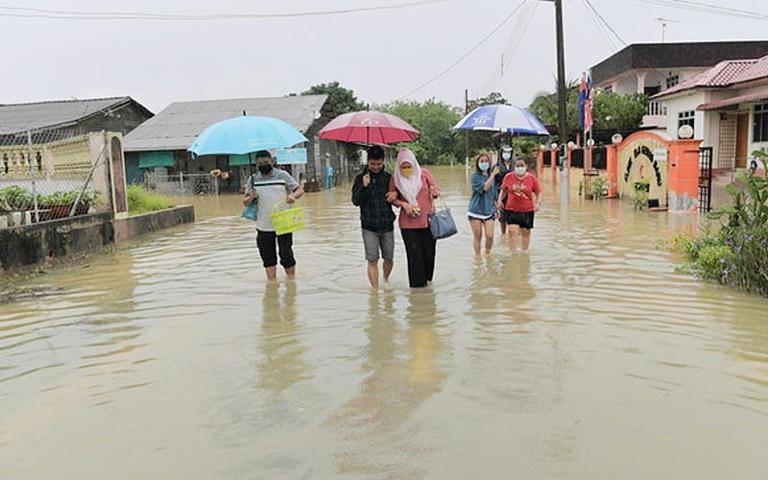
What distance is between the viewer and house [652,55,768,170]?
22125mm

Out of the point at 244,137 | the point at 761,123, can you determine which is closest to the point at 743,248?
the point at 244,137

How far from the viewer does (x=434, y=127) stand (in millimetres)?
74875

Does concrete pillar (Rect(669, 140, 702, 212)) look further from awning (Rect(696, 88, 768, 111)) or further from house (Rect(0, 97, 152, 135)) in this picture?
house (Rect(0, 97, 152, 135))

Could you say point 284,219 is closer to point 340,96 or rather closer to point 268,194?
point 268,194

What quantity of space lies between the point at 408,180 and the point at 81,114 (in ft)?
99.6

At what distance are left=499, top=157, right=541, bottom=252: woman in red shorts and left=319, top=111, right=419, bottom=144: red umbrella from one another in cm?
259

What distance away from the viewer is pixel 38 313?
731 cm

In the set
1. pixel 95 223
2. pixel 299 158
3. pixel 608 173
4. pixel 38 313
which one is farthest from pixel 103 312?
pixel 299 158

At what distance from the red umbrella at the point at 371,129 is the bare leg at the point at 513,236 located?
3.00m

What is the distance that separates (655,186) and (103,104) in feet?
91.1

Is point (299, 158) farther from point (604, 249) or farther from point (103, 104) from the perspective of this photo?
point (604, 249)

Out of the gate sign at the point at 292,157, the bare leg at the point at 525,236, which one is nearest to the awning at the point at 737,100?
the bare leg at the point at 525,236

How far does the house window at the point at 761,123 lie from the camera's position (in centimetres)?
2170

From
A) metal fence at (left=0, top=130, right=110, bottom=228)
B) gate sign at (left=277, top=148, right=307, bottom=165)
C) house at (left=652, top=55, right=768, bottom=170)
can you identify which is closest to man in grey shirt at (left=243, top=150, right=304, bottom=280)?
metal fence at (left=0, top=130, right=110, bottom=228)
